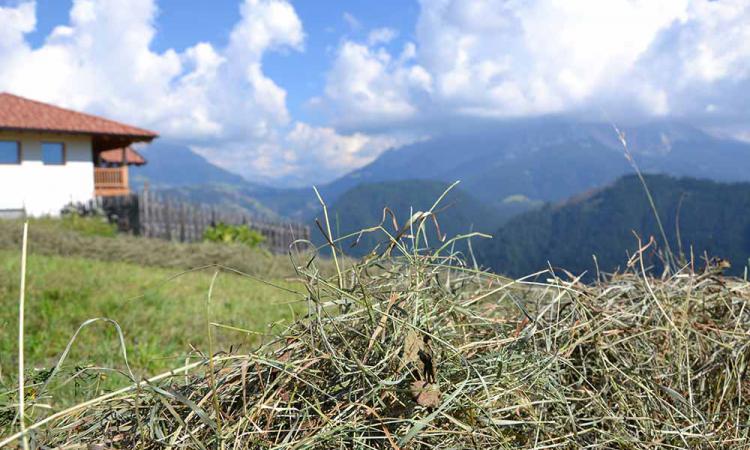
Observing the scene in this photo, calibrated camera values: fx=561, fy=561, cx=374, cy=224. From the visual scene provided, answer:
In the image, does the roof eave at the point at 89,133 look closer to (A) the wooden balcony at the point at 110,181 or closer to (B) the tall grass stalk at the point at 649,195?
(A) the wooden balcony at the point at 110,181

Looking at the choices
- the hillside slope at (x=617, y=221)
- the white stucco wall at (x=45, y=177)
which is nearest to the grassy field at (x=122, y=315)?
the white stucco wall at (x=45, y=177)

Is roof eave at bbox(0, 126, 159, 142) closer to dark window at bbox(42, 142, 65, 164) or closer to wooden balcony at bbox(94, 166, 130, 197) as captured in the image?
dark window at bbox(42, 142, 65, 164)

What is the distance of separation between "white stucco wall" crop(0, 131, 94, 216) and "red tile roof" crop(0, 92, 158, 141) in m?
0.84

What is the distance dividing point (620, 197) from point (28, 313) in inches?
4327

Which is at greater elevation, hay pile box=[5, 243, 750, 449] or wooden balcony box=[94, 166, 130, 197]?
wooden balcony box=[94, 166, 130, 197]

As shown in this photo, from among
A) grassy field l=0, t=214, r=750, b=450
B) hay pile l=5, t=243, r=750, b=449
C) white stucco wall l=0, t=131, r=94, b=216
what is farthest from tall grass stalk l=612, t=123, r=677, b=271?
white stucco wall l=0, t=131, r=94, b=216

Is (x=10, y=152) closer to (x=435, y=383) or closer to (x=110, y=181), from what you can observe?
(x=110, y=181)

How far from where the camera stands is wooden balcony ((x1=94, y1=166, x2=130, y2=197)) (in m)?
29.9

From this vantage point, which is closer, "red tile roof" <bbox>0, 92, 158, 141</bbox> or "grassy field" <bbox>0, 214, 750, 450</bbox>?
"grassy field" <bbox>0, 214, 750, 450</bbox>

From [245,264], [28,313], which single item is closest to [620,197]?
[245,264]

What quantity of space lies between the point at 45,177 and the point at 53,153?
4.44 feet

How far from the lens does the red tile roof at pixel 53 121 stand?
85.6ft

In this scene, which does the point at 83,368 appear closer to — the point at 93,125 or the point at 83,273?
the point at 83,273

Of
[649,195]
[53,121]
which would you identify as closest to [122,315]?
[649,195]
